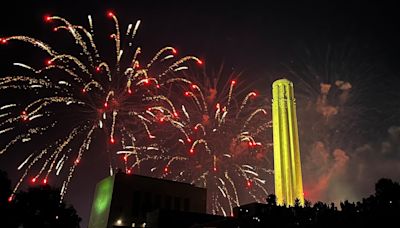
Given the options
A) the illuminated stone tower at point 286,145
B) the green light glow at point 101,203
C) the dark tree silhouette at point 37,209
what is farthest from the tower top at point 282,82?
the dark tree silhouette at point 37,209

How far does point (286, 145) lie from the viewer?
93062 millimetres

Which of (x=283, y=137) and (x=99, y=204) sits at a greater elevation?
(x=283, y=137)

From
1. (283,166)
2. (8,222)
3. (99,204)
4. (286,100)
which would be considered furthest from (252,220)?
(286,100)

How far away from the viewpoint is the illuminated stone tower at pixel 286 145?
89.8 m

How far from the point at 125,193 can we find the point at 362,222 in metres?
51.8

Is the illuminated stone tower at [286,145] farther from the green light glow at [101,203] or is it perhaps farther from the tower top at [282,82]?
the green light glow at [101,203]

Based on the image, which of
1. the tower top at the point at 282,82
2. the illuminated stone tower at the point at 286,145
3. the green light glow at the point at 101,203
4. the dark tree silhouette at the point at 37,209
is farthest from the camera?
the tower top at the point at 282,82

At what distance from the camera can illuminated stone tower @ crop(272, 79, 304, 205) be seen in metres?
89.8

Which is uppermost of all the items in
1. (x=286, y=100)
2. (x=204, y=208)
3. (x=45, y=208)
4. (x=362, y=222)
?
(x=286, y=100)

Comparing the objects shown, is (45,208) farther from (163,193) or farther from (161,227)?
(163,193)

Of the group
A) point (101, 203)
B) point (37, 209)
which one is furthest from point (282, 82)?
point (37, 209)

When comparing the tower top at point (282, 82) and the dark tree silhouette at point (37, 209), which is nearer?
the dark tree silhouette at point (37, 209)

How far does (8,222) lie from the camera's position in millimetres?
49094

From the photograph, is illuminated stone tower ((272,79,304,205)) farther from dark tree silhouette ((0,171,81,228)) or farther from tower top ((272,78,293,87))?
dark tree silhouette ((0,171,81,228))
